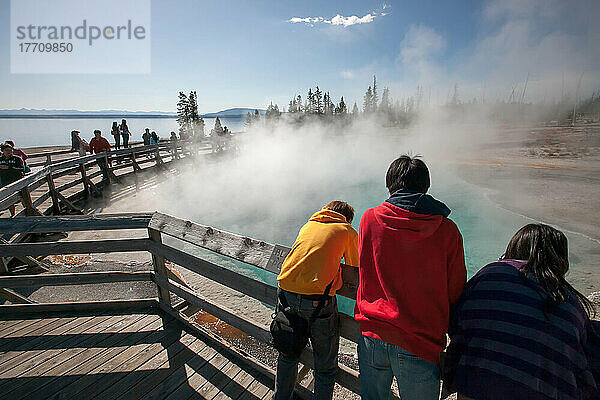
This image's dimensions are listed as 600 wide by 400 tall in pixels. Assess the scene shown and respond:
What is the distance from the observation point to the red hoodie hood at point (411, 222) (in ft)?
4.80

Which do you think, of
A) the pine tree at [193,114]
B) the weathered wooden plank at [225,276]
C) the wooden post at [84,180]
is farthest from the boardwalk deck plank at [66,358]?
the pine tree at [193,114]

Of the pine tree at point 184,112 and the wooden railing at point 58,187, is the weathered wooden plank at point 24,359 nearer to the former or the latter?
the wooden railing at point 58,187

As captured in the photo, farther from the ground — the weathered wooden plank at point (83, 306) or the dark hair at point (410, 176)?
the dark hair at point (410, 176)

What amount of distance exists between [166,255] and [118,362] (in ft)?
3.21

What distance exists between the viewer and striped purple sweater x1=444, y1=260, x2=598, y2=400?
1196mm

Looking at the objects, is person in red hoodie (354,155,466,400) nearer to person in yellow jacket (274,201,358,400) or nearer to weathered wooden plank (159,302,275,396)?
person in yellow jacket (274,201,358,400)

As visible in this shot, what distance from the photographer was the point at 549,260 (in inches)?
51.9

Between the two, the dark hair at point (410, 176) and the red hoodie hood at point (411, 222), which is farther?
the dark hair at point (410, 176)

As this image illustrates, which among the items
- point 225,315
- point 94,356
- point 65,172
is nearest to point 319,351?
point 225,315

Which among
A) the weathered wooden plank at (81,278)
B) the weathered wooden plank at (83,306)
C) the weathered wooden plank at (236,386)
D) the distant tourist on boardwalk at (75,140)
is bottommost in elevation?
the weathered wooden plank at (236,386)

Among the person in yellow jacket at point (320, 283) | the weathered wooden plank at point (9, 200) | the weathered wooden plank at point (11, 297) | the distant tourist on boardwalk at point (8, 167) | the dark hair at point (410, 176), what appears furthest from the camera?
the distant tourist on boardwalk at point (8, 167)

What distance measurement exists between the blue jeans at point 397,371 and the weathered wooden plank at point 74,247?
92.9 inches

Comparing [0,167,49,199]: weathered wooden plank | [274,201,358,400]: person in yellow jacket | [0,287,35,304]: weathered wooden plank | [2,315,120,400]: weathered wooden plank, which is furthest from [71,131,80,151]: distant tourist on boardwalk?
[274,201,358,400]: person in yellow jacket

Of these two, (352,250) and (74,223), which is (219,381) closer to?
(352,250)
